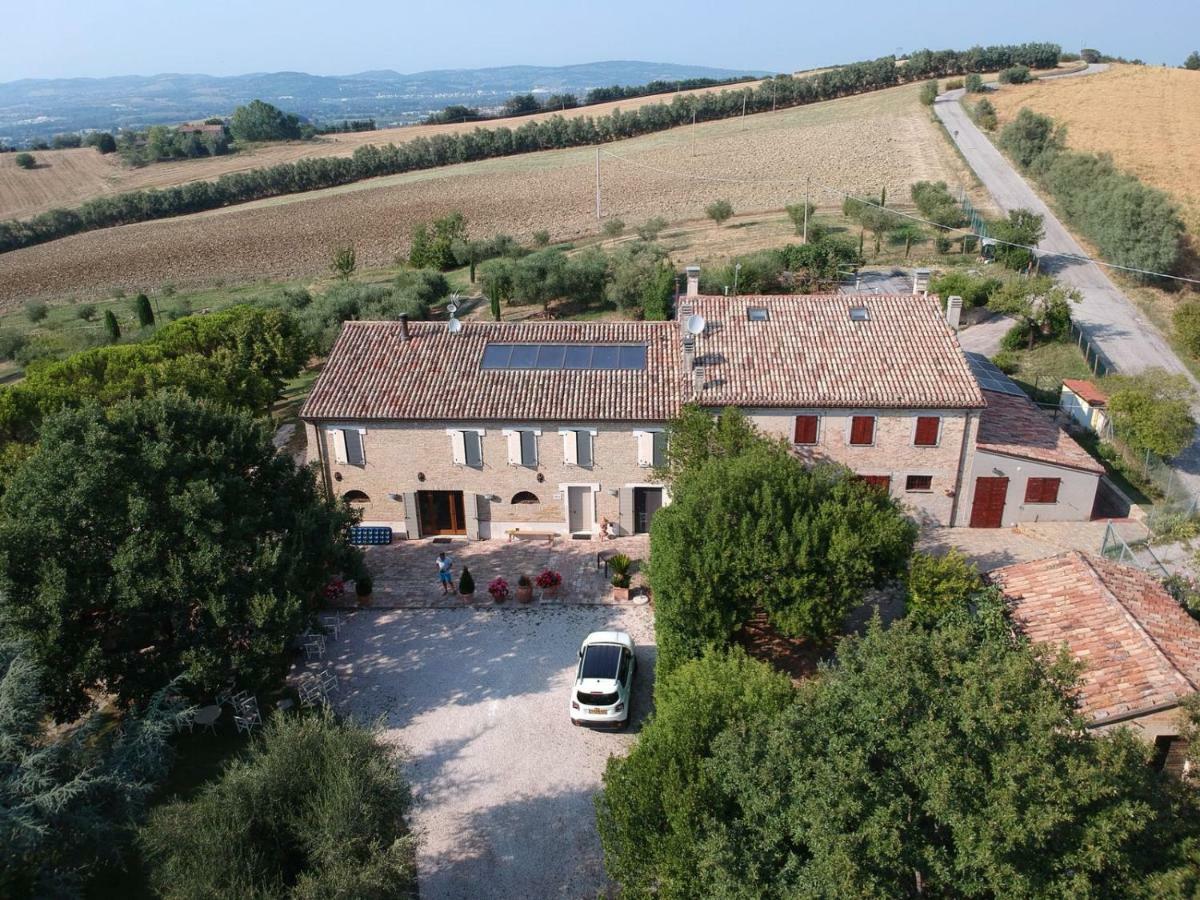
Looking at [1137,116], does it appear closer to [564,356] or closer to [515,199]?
[515,199]

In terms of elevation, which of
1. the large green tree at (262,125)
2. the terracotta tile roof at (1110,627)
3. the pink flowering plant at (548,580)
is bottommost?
the pink flowering plant at (548,580)

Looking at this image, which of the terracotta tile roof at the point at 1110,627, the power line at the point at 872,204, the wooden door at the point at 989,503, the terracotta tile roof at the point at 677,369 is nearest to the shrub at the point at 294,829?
the terracotta tile roof at the point at 1110,627

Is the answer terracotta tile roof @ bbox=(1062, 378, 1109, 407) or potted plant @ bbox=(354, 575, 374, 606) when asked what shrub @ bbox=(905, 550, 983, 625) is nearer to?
potted plant @ bbox=(354, 575, 374, 606)

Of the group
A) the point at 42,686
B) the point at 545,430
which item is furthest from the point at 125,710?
the point at 545,430

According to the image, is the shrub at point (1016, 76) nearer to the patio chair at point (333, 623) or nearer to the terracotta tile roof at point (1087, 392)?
the terracotta tile roof at point (1087, 392)

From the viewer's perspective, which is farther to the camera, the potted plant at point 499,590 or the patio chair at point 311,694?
the potted plant at point 499,590

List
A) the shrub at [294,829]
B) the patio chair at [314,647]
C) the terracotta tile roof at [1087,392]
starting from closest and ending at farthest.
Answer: the shrub at [294,829] → the patio chair at [314,647] → the terracotta tile roof at [1087,392]

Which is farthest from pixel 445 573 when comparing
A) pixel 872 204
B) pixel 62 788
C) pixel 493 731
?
pixel 872 204
